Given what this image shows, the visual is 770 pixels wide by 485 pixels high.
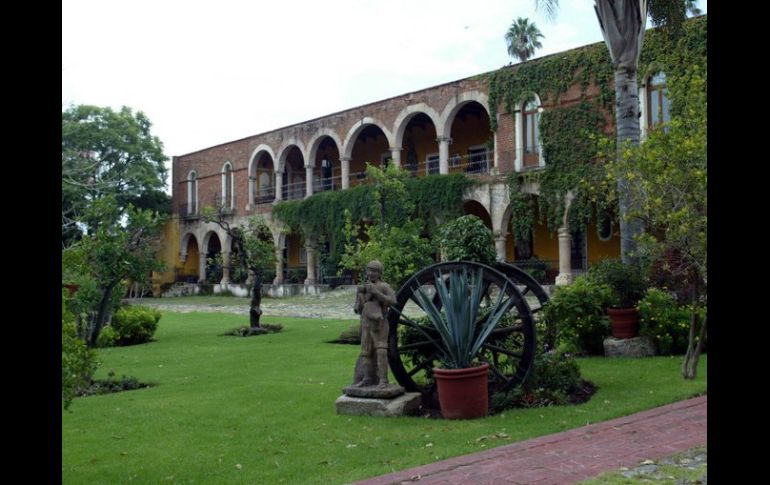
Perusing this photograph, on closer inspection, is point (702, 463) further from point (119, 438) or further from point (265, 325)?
point (265, 325)

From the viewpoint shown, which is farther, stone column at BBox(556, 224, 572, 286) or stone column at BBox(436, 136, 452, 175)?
stone column at BBox(436, 136, 452, 175)

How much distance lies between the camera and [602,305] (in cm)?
1049

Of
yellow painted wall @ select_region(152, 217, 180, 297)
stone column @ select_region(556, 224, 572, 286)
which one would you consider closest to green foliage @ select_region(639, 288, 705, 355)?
stone column @ select_region(556, 224, 572, 286)

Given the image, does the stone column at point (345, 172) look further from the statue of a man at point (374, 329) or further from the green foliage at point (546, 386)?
the statue of a man at point (374, 329)

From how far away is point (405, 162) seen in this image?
1166 inches

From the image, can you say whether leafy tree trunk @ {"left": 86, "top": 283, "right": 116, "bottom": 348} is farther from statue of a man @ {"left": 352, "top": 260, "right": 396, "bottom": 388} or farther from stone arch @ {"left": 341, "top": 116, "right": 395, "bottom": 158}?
stone arch @ {"left": 341, "top": 116, "right": 395, "bottom": 158}

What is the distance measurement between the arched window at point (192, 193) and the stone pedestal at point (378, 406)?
32.0m

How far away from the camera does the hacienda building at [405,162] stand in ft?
71.4

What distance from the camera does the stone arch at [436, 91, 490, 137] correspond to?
77.8 feet

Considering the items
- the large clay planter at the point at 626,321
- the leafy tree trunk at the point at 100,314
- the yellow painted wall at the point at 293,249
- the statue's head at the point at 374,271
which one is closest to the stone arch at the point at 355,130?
the yellow painted wall at the point at 293,249

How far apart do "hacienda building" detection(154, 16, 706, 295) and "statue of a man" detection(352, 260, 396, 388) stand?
8.88m

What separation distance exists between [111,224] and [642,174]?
9.09m

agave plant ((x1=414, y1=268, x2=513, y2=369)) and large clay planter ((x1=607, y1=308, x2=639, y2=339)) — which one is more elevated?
agave plant ((x1=414, y1=268, x2=513, y2=369))
